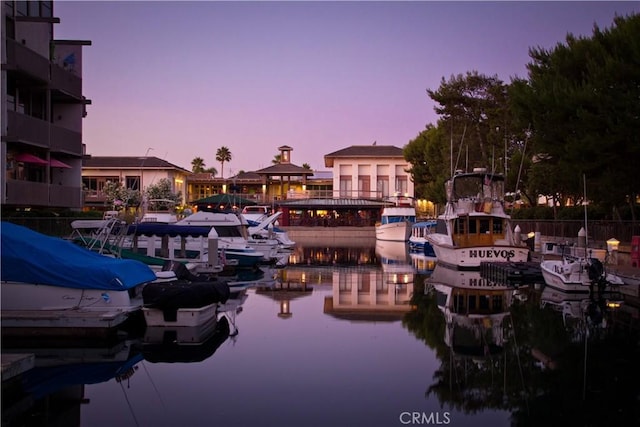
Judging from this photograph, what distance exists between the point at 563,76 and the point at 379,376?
2540 centimetres

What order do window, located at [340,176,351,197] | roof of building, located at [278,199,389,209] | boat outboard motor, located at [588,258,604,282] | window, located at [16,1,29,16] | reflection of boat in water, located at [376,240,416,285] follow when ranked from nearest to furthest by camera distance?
boat outboard motor, located at [588,258,604,282], reflection of boat in water, located at [376,240,416,285], window, located at [16,1,29,16], roof of building, located at [278,199,389,209], window, located at [340,176,351,197]

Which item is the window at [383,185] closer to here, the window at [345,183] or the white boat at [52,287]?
the window at [345,183]

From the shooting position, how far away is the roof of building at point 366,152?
92.1 metres

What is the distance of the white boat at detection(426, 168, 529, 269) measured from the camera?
32.0 meters

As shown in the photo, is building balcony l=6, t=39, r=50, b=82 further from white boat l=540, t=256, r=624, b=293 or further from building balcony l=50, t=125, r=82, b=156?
white boat l=540, t=256, r=624, b=293

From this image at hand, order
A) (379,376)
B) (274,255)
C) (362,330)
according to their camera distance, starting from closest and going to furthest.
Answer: (379,376)
(362,330)
(274,255)

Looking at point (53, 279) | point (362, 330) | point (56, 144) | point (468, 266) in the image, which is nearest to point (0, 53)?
point (56, 144)

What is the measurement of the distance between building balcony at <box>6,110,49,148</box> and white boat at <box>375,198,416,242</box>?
138 ft

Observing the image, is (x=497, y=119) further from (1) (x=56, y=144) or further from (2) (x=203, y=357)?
(2) (x=203, y=357)

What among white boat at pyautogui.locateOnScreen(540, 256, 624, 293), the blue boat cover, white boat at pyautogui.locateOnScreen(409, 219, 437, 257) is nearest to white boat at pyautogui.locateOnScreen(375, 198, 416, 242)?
white boat at pyautogui.locateOnScreen(409, 219, 437, 257)

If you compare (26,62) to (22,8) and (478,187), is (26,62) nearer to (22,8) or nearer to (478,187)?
(22,8)

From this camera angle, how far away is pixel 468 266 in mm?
32750

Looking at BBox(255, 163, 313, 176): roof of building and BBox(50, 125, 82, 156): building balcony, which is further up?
BBox(255, 163, 313, 176): roof of building

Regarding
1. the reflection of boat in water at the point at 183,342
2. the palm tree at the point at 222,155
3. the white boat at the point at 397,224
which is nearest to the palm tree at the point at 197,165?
the palm tree at the point at 222,155
